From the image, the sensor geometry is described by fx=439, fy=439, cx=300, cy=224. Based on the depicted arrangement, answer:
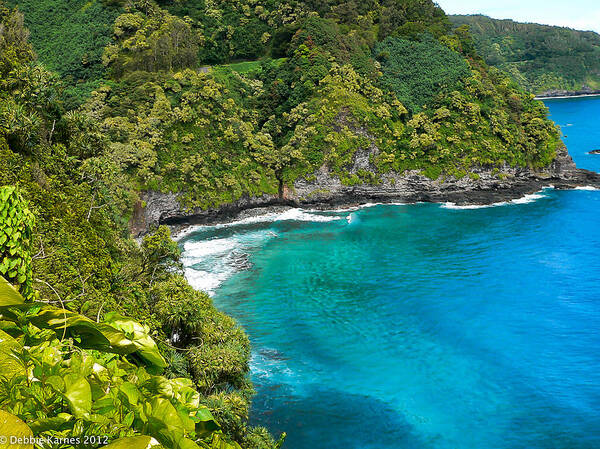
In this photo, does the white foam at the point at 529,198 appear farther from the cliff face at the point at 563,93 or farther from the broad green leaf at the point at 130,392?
the cliff face at the point at 563,93

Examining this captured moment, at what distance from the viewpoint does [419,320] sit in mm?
30125

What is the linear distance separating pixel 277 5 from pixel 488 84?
37.4 meters

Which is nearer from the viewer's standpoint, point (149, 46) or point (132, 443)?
point (132, 443)

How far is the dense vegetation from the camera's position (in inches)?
6024

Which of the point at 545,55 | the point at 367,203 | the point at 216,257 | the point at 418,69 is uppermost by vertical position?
the point at 545,55

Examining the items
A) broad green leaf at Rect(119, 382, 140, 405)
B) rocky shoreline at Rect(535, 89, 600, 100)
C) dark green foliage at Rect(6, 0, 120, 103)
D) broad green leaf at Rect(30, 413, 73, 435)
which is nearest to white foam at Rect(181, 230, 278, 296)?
dark green foliage at Rect(6, 0, 120, 103)

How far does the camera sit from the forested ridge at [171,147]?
143 inches

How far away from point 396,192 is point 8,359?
2238 inches

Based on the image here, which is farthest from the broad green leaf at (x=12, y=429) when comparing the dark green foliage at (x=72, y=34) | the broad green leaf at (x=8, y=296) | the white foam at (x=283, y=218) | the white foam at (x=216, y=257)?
the dark green foliage at (x=72, y=34)

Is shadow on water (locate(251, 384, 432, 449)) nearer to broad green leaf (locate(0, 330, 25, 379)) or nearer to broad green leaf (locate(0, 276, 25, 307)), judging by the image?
broad green leaf (locate(0, 276, 25, 307))

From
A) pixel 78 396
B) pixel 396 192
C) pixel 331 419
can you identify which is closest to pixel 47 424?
pixel 78 396

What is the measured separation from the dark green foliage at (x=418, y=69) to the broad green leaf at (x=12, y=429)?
64056 mm

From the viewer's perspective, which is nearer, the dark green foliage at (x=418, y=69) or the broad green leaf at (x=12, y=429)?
the broad green leaf at (x=12, y=429)

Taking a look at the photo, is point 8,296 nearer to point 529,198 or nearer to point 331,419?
point 331,419
